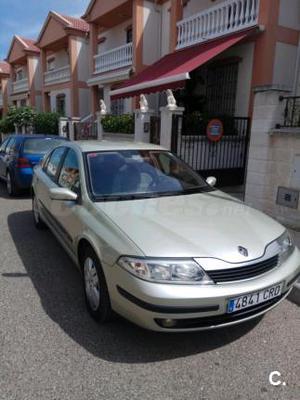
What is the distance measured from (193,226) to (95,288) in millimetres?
1037

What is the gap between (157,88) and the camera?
902cm

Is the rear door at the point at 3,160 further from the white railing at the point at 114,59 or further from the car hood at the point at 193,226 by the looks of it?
the white railing at the point at 114,59

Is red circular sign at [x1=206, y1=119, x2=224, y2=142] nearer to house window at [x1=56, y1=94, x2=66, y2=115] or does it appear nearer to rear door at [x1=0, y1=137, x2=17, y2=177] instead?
rear door at [x1=0, y1=137, x2=17, y2=177]

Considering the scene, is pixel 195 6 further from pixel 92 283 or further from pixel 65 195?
pixel 92 283

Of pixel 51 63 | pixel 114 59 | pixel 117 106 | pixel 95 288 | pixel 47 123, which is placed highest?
pixel 51 63

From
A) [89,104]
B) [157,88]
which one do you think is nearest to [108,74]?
[89,104]

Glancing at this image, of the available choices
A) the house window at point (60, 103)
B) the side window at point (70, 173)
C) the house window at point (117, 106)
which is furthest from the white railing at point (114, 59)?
the side window at point (70, 173)

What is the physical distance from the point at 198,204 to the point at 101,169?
112 cm

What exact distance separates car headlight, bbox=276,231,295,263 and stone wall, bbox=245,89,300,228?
267cm

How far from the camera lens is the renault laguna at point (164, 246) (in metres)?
2.46

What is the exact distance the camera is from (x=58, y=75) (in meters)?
21.2

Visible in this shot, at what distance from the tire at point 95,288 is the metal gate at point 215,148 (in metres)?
6.02

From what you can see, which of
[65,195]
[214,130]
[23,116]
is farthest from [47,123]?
[65,195]

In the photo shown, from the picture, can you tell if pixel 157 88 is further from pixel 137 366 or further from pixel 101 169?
pixel 137 366
